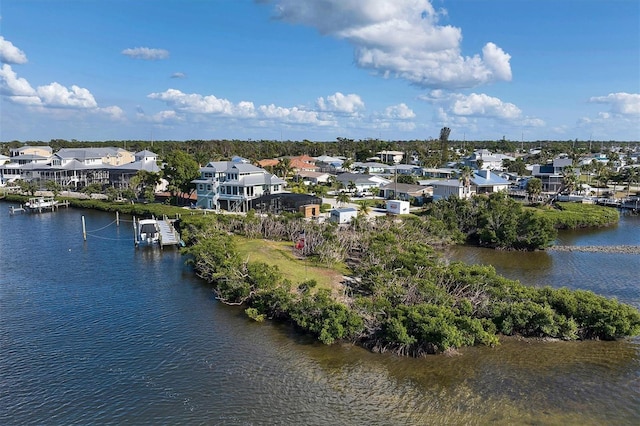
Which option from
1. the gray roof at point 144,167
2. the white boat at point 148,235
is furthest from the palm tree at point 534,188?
the gray roof at point 144,167

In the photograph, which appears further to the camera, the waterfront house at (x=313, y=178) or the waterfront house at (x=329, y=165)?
the waterfront house at (x=329, y=165)

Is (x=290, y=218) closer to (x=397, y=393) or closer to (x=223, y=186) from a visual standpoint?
(x=223, y=186)

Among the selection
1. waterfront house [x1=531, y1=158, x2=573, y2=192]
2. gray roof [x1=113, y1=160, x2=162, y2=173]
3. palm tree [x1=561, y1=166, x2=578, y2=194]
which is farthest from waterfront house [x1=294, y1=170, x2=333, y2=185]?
palm tree [x1=561, y1=166, x2=578, y2=194]

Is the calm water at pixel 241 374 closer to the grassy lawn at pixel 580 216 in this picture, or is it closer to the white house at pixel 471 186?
the grassy lawn at pixel 580 216

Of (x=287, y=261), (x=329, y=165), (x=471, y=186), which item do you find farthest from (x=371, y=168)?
(x=287, y=261)

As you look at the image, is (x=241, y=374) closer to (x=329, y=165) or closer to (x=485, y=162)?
(x=329, y=165)

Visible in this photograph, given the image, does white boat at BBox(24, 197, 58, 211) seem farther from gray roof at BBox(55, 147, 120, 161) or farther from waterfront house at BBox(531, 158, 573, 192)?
Answer: waterfront house at BBox(531, 158, 573, 192)
